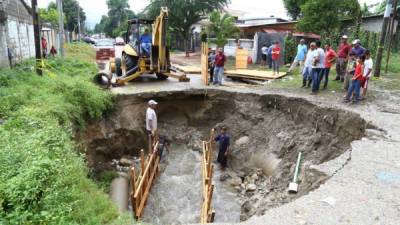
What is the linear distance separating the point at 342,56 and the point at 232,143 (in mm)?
5001

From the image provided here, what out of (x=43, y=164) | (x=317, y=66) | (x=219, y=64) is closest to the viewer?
(x=43, y=164)

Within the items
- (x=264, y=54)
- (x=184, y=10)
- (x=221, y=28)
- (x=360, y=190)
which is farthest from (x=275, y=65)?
(x=184, y=10)

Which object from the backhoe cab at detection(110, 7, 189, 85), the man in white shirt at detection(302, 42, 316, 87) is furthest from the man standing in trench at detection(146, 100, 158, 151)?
the man in white shirt at detection(302, 42, 316, 87)

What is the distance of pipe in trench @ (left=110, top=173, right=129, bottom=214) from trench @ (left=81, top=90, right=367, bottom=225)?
2.00 ft

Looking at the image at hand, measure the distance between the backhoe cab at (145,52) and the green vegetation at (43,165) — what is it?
4.34 meters

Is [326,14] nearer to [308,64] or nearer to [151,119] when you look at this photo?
[308,64]

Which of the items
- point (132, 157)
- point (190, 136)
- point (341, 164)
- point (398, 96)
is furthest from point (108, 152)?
point (398, 96)

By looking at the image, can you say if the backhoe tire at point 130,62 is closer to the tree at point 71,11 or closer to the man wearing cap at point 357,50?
the man wearing cap at point 357,50

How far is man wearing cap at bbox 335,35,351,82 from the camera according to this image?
12.0m

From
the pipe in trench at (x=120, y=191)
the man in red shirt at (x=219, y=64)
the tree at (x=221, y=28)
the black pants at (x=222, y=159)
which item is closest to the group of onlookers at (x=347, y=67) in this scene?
the man in red shirt at (x=219, y=64)

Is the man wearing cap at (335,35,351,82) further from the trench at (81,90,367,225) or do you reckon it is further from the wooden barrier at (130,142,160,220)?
the wooden barrier at (130,142,160,220)

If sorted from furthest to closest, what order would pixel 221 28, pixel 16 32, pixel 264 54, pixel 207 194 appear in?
1. pixel 221 28
2. pixel 264 54
3. pixel 16 32
4. pixel 207 194

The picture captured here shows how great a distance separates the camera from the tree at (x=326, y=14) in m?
18.8

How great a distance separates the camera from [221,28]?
2753cm
